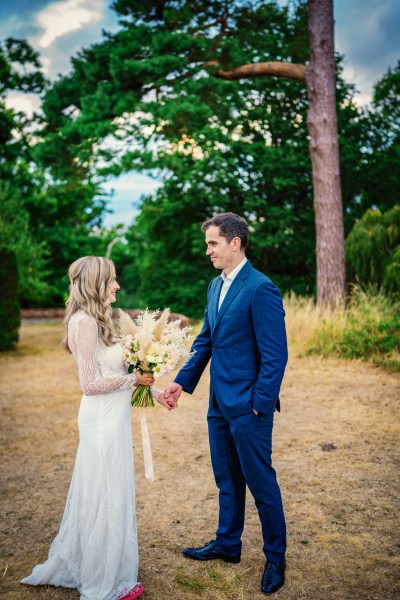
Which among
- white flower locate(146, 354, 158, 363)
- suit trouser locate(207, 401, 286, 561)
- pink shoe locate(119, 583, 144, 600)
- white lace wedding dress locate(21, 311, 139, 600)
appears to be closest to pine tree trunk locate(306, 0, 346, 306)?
suit trouser locate(207, 401, 286, 561)

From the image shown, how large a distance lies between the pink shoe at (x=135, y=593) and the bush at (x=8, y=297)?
11.3m

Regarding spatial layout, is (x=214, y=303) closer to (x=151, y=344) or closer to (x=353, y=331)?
(x=151, y=344)

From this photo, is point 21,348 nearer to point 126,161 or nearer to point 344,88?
point 126,161

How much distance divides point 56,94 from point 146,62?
285 centimetres

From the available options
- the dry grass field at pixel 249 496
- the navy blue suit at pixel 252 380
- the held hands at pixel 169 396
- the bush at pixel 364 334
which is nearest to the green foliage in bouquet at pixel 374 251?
the bush at pixel 364 334

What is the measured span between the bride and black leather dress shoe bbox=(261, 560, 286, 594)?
764 mm

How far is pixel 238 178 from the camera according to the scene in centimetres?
1639

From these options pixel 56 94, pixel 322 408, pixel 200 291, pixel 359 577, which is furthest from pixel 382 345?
pixel 56 94

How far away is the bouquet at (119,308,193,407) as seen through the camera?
339 centimetres

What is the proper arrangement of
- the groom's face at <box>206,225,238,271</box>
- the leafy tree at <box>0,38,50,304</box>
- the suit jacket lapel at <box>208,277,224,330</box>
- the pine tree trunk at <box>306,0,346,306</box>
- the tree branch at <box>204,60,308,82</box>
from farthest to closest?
the leafy tree at <box>0,38,50,304</box>, the tree branch at <box>204,60,308,82</box>, the pine tree trunk at <box>306,0,346,306</box>, the suit jacket lapel at <box>208,277,224,330</box>, the groom's face at <box>206,225,238,271</box>

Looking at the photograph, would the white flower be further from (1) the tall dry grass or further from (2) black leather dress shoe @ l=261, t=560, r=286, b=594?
(1) the tall dry grass

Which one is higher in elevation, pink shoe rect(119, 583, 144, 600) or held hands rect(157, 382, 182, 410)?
held hands rect(157, 382, 182, 410)

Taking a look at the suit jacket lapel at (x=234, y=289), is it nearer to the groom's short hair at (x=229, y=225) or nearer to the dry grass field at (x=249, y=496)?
the groom's short hair at (x=229, y=225)

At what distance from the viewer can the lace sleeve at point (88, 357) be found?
3178mm
